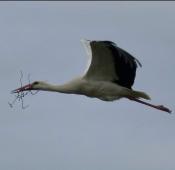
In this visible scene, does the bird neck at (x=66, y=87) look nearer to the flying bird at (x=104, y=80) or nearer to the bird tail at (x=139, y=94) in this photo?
the flying bird at (x=104, y=80)

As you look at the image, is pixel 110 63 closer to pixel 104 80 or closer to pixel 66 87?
pixel 104 80

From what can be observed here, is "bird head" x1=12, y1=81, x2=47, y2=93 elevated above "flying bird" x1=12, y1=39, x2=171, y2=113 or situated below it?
below

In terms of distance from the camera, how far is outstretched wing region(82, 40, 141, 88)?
16719 millimetres

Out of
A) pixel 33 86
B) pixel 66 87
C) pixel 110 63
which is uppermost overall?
pixel 110 63

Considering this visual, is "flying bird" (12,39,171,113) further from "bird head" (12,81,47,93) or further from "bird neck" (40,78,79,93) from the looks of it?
"bird head" (12,81,47,93)

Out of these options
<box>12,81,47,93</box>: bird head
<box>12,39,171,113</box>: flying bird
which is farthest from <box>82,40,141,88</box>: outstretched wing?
<box>12,81,47,93</box>: bird head

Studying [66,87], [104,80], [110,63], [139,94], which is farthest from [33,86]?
[139,94]

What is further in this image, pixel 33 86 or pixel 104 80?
pixel 33 86

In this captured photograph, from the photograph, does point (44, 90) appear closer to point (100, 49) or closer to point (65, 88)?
point (65, 88)

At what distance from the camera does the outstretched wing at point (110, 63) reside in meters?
16.7

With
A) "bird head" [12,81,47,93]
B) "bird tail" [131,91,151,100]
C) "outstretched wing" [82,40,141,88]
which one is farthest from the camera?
"bird head" [12,81,47,93]

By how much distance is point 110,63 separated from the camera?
57.7 feet

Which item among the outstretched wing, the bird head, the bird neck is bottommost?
the bird head

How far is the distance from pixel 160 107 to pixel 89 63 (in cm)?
194
